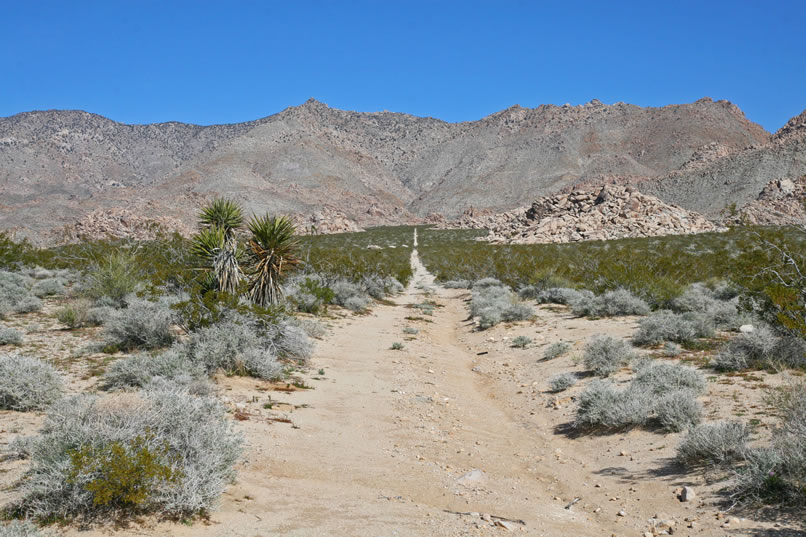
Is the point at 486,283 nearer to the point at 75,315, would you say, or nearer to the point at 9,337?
the point at 75,315

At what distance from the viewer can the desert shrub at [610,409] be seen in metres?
7.48

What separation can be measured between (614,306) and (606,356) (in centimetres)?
587

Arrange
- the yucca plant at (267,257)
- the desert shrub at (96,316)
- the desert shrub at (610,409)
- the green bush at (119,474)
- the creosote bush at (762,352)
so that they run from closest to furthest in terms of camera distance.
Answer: the green bush at (119,474)
the desert shrub at (610,409)
the creosote bush at (762,352)
the yucca plant at (267,257)
the desert shrub at (96,316)

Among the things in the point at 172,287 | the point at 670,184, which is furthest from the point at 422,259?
the point at 670,184

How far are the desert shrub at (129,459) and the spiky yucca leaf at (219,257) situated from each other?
23.2 feet

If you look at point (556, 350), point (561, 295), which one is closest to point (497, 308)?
point (561, 295)

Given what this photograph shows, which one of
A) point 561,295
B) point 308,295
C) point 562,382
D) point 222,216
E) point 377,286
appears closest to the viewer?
point 562,382

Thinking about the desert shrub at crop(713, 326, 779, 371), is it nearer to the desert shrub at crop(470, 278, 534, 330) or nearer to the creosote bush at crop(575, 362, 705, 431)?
the creosote bush at crop(575, 362, 705, 431)

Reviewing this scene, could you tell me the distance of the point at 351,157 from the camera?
479 feet

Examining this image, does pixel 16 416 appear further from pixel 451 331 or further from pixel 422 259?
pixel 422 259

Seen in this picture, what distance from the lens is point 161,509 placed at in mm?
4379

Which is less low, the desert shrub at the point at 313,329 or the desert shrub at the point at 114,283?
the desert shrub at the point at 114,283

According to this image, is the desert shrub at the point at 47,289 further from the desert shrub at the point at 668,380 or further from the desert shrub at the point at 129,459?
the desert shrub at the point at 668,380

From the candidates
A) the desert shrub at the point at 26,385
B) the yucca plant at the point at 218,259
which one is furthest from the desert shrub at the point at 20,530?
the yucca plant at the point at 218,259
